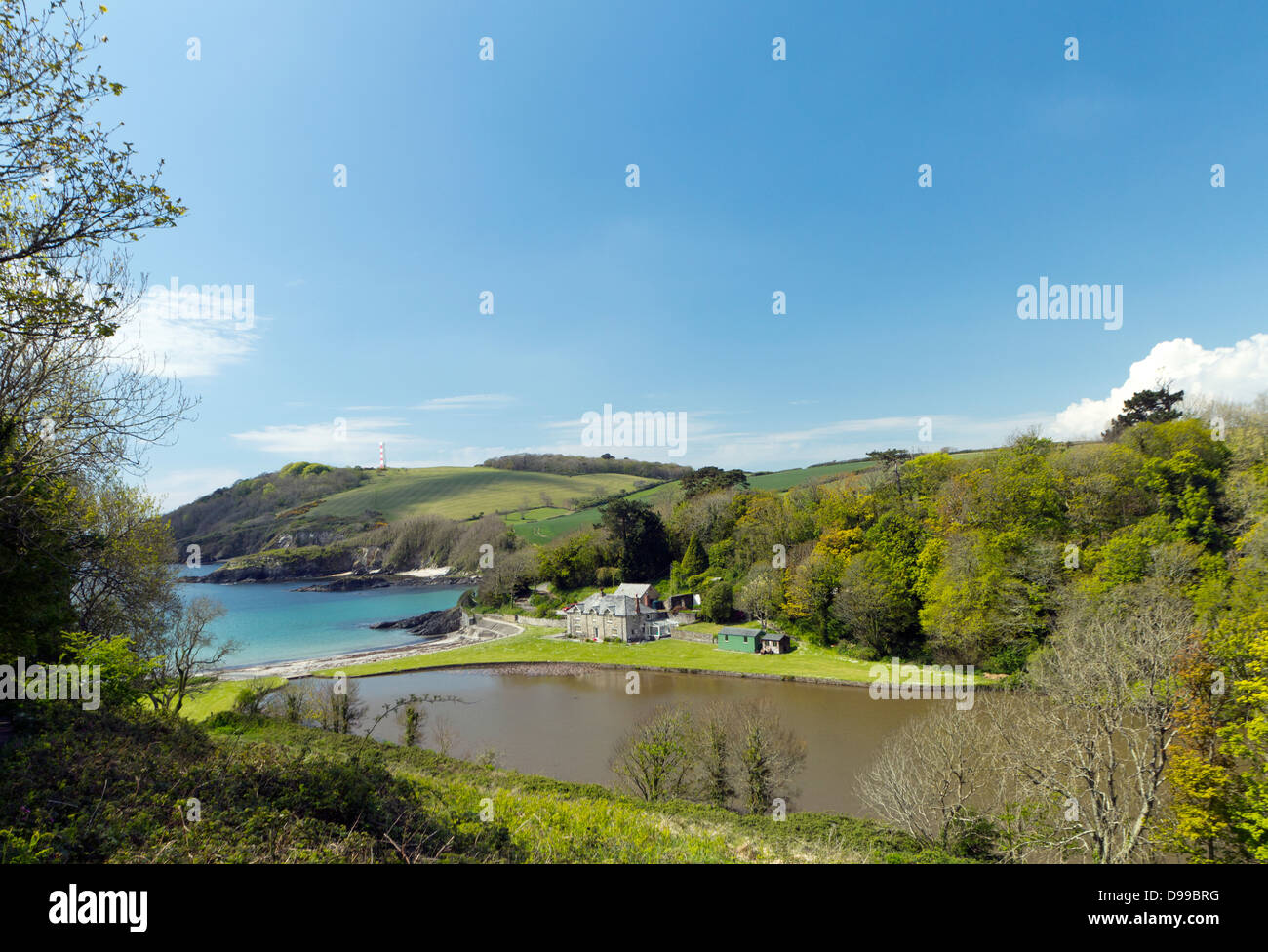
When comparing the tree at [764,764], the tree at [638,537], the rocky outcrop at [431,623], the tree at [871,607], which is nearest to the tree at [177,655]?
the tree at [764,764]

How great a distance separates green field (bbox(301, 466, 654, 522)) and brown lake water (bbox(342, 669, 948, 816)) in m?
71.6

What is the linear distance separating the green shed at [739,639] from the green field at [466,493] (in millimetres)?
68688

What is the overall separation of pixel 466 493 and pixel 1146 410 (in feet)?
366

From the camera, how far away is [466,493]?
120250 mm

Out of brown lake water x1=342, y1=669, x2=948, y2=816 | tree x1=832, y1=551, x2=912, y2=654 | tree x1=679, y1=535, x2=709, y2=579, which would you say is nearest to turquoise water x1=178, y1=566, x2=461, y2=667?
brown lake water x1=342, y1=669, x2=948, y2=816

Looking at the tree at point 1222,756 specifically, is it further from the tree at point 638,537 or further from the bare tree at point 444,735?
the tree at point 638,537

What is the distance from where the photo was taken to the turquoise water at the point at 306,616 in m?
53.5

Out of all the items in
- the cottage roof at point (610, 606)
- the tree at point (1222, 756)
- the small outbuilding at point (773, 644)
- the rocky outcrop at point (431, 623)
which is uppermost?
the tree at point (1222, 756)

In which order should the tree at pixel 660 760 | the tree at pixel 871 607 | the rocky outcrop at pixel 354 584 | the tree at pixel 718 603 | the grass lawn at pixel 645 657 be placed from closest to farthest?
the tree at pixel 660 760
the grass lawn at pixel 645 657
the tree at pixel 871 607
the tree at pixel 718 603
the rocky outcrop at pixel 354 584

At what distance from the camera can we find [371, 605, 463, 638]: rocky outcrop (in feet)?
193
